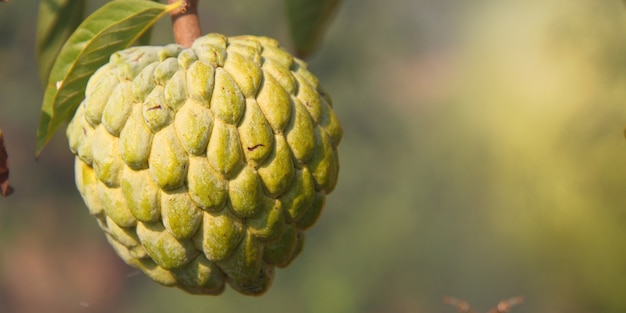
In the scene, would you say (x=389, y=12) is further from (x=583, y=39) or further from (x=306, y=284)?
(x=583, y=39)

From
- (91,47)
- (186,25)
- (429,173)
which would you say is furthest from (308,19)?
(429,173)

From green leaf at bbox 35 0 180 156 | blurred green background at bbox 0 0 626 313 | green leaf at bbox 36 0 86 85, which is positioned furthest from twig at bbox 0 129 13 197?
blurred green background at bbox 0 0 626 313

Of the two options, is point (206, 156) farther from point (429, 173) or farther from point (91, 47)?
point (429, 173)

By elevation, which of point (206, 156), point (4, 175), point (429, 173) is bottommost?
point (429, 173)

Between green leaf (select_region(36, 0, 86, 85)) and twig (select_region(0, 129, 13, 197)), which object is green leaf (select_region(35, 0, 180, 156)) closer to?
twig (select_region(0, 129, 13, 197))

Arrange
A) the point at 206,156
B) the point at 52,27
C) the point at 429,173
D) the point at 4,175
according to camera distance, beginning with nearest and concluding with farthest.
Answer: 1. the point at 206,156
2. the point at 4,175
3. the point at 52,27
4. the point at 429,173

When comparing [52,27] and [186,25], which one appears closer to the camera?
[186,25]

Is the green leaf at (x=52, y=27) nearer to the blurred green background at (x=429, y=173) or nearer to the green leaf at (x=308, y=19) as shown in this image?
the green leaf at (x=308, y=19)
